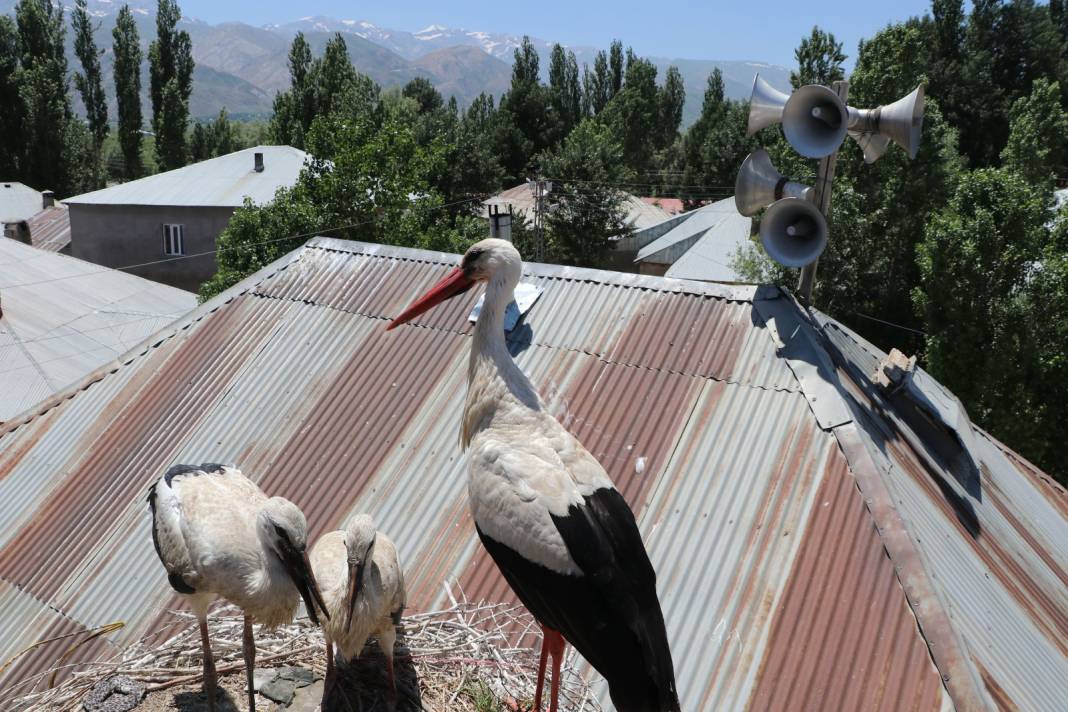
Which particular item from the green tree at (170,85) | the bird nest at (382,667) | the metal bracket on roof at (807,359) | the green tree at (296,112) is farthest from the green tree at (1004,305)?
the green tree at (170,85)

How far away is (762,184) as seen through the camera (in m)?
8.17

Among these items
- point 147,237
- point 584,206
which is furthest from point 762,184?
point 147,237

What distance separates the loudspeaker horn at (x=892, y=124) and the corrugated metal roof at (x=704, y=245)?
58.8 feet

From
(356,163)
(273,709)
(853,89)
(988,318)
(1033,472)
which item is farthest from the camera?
(853,89)

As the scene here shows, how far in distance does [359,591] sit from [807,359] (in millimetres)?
4136

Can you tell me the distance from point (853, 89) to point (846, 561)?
2069 cm

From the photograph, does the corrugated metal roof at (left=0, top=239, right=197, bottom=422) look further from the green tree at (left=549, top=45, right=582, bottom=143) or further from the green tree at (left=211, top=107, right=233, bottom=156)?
the green tree at (left=549, top=45, right=582, bottom=143)

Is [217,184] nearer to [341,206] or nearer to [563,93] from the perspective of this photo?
[341,206]

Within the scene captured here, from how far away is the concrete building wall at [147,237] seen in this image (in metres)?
29.5

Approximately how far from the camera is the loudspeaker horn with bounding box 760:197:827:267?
763cm

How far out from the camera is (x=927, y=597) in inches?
211

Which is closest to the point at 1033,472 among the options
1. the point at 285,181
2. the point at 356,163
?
the point at 356,163

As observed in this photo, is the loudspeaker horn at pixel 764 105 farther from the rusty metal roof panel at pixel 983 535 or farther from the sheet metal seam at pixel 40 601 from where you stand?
the sheet metal seam at pixel 40 601

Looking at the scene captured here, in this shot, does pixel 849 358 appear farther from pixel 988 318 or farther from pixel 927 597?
pixel 988 318
